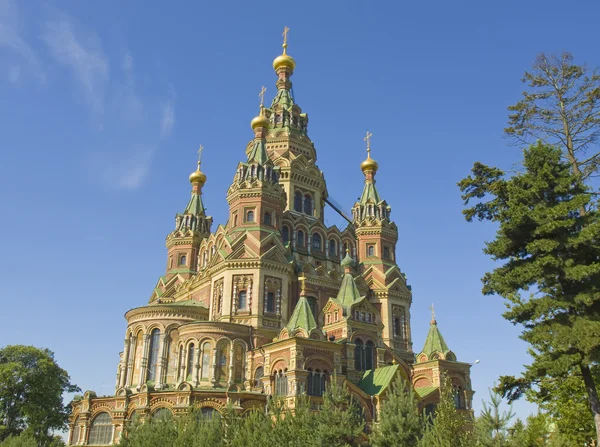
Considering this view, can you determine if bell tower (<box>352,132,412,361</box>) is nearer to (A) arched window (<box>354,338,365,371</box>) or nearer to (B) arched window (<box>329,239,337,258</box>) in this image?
(B) arched window (<box>329,239,337,258</box>)

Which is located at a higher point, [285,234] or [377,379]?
[285,234]

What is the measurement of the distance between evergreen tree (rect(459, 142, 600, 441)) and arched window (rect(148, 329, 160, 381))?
25.4m

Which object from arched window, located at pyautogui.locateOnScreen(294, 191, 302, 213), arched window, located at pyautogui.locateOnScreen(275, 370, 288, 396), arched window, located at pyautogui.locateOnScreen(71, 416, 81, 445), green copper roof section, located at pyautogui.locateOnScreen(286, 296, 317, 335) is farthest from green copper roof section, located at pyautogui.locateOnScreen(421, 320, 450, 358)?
arched window, located at pyautogui.locateOnScreen(71, 416, 81, 445)

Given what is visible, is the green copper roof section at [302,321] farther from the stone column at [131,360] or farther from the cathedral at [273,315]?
the stone column at [131,360]

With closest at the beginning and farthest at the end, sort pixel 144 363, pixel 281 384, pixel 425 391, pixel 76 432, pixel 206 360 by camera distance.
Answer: pixel 281 384, pixel 206 360, pixel 76 432, pixel 425 391, pixel 144 363

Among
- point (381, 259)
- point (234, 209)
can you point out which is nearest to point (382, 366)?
point (381, 259)

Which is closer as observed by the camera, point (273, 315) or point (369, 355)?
point (369, 355)

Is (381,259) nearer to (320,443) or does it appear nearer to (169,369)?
(169,369)

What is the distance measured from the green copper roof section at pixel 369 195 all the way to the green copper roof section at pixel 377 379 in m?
18.2

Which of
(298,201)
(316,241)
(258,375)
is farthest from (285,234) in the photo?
(258,375)

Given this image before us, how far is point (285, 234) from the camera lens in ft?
151

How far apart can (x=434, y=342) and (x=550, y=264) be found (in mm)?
24271

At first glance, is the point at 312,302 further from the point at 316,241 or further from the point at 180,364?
Answer: the point at 180,364

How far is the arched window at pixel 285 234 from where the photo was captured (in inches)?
1804
